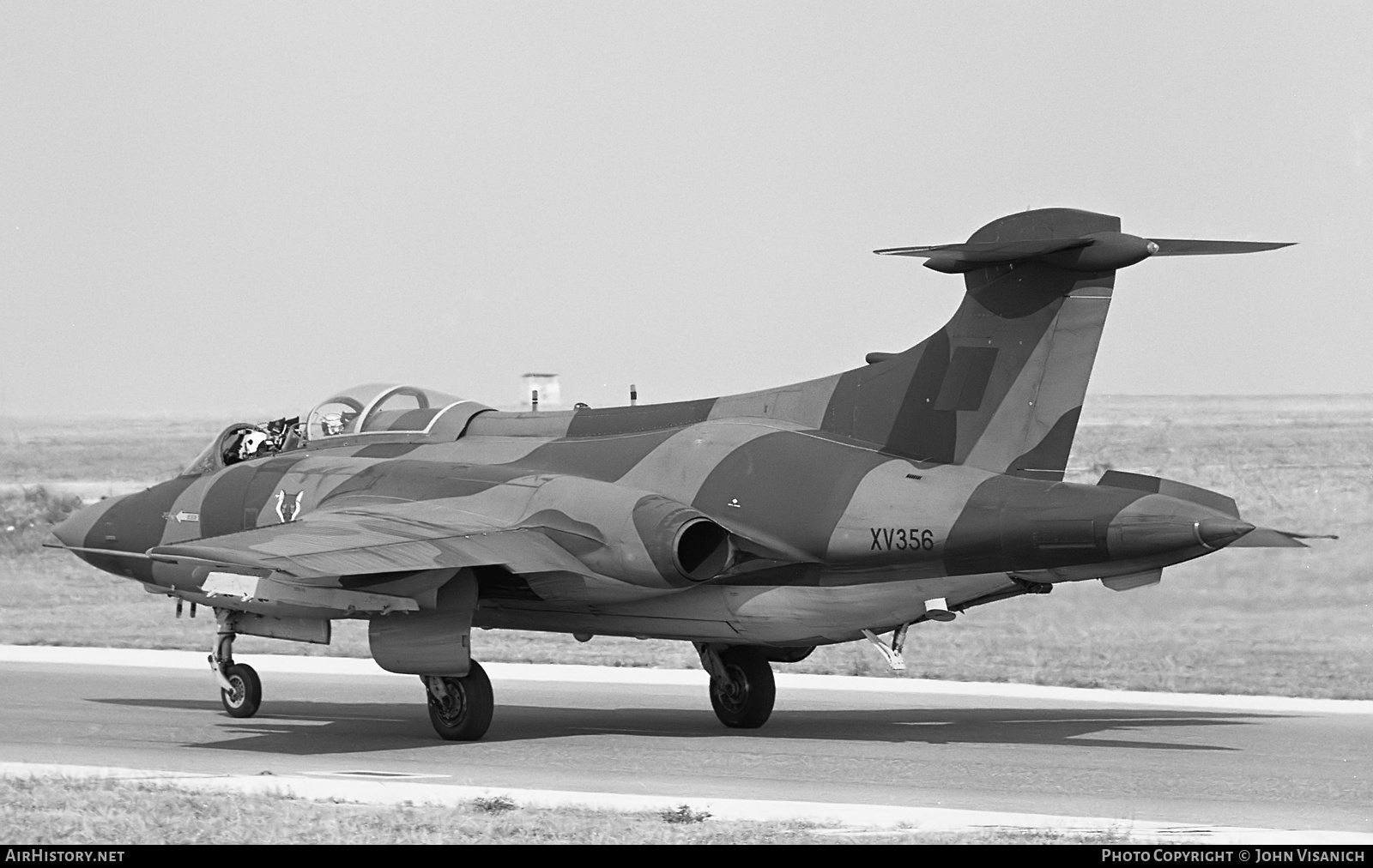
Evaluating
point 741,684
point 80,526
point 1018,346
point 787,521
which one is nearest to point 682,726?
point 741,684

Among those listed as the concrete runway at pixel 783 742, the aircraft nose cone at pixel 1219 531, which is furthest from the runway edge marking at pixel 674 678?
the aircraft nose cone at pixel 1219 531

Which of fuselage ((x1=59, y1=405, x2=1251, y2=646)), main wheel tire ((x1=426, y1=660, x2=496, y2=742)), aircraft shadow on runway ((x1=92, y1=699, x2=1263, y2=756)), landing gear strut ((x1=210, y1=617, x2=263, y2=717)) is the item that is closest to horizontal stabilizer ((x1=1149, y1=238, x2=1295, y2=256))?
fuselage ((x1=59, y1=405, x2=1251, y2=646))

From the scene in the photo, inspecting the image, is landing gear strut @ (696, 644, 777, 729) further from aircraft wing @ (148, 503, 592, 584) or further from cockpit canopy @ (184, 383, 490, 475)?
cockpit canopy @ (184, 383, 490, 475)

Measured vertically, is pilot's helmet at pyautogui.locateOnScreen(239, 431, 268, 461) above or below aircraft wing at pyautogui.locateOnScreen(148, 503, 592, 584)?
above

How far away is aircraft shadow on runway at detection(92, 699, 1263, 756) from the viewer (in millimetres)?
15672

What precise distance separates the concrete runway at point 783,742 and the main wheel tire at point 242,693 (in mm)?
245

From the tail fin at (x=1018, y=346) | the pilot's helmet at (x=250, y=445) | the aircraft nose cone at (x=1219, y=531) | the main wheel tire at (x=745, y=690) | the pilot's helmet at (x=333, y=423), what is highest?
the tail fin at (x=1018, y=346)

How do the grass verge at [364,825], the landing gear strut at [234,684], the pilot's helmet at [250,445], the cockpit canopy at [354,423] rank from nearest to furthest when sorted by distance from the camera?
the grass verge at [364,825] → the landing gear strut at [234,684] → the cockpit canopy at [354,423] → the pilot's helmet at [250,445]

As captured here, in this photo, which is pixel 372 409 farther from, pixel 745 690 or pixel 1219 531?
pixel 1219 531

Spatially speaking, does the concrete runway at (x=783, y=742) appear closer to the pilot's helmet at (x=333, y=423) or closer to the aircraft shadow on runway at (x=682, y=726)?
the aircraft shadow on runway at (x=682, y=726)

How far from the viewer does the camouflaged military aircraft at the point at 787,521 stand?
1405 cm

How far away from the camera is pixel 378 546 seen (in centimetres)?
1466

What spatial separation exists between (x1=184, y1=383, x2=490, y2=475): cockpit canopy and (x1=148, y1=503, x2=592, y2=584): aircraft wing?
7.01ft
